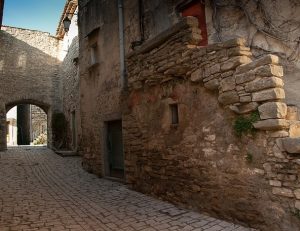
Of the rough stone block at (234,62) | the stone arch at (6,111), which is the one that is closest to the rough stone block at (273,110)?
the rough stone block at (234,62)

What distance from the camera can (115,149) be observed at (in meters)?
7.52

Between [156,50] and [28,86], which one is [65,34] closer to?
[28,86]

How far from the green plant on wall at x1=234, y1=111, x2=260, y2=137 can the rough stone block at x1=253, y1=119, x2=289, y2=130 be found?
113mm

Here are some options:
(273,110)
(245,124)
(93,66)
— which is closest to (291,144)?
(273,110)

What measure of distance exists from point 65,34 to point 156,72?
12107 mm

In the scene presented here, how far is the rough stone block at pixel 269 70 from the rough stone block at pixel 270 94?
0.63 feet

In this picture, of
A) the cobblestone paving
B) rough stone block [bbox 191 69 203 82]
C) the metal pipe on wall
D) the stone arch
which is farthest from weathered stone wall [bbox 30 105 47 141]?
rough stone block [bbox 191 69 203 82]

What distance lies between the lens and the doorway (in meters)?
7.29

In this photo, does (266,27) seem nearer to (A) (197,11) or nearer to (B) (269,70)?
(A) (197,11)

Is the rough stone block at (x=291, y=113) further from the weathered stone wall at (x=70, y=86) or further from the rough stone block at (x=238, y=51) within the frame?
the weathered stone wall at (x=70, y=86)

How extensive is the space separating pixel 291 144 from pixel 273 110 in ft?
1.42

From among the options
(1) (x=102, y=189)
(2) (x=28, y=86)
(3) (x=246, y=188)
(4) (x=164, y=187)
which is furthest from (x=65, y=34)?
(3) (x=246, y=188)

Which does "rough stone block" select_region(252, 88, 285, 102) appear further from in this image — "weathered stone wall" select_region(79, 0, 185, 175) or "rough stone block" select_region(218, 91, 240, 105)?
"weathered stone wall" select_region(79, 0, 185, 175)

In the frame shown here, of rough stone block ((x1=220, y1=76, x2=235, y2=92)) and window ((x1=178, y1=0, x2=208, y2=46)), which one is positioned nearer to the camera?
rough stone block ((x1=220, y1=76, x2=235, y2=92))
